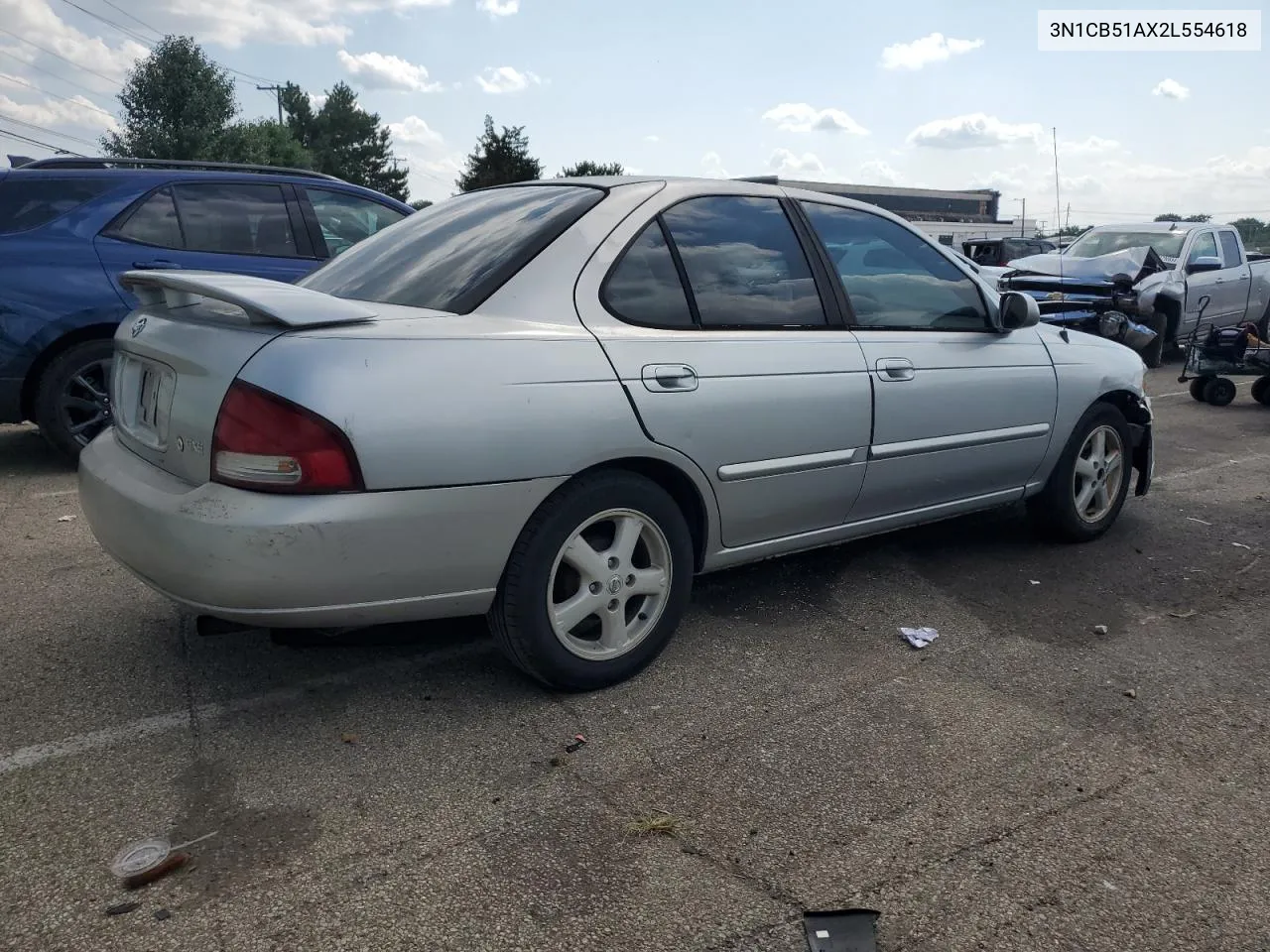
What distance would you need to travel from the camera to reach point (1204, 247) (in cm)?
1334

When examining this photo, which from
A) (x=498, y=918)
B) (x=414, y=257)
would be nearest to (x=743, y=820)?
(x=498, y=918)

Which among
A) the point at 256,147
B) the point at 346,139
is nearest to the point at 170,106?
the point at 256,147

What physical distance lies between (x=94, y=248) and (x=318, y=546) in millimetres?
4495

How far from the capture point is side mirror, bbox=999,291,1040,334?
433cm

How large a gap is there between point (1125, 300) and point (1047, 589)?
856 cm

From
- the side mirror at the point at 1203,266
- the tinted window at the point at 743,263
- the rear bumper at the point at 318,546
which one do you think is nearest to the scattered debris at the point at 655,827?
the rear bumper at the point at 318,546

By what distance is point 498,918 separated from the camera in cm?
219

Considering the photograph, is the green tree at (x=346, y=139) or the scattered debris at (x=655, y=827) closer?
the scattered debris at (x=655, y=827)

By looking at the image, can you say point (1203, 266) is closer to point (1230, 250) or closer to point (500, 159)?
point (1230, 250)

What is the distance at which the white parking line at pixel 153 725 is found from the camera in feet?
9.15

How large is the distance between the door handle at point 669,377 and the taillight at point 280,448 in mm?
968

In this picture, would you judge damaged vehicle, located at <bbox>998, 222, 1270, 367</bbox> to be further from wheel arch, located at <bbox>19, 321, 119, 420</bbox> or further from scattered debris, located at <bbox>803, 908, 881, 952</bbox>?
scattered debris, located at <bbox>803, 908, 881, 952</bbox>

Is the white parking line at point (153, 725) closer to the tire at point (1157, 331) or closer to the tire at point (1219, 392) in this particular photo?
the tire at point (1219, 392)

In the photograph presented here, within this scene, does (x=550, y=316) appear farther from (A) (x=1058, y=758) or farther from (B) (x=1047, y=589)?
(B) (x=1047, y=589)
